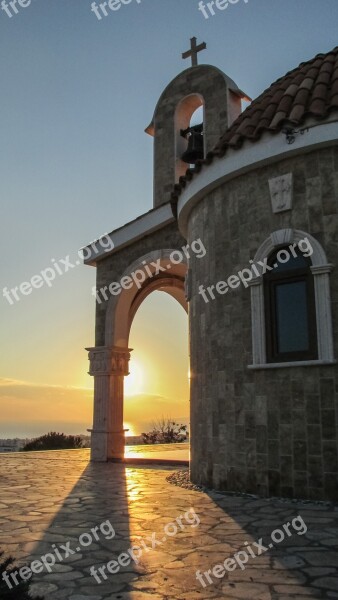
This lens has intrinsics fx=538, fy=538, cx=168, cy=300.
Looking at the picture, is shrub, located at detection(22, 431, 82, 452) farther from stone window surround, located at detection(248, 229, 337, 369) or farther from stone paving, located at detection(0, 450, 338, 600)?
stone window surround, located at detection(248, 229, 337, 369)

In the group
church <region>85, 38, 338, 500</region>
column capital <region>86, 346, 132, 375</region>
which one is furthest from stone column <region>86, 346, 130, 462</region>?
church <region>85, 38, 338, 500</region>

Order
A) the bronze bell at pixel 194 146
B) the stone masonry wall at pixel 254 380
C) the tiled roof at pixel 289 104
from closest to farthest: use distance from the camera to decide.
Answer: the stone masonry wall at pixel 254 380 < the tiled roof at pixel 289 104 < the bronze bell at pixel 194 146

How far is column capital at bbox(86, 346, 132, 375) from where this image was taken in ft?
46.9

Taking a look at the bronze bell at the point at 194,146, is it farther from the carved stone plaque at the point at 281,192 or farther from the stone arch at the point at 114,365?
the carved stone plaque at the point at 281,192

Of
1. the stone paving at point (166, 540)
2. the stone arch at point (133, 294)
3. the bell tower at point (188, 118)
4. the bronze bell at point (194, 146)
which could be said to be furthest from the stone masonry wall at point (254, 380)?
the bell tower at point (188, 118)

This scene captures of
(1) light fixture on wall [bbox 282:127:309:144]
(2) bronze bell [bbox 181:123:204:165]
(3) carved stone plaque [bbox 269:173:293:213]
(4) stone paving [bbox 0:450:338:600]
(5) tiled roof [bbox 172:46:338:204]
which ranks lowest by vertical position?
(4) stone paving [bbox 0:450:338:600]

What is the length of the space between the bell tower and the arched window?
21.2 feet

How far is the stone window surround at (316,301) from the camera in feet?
23.2

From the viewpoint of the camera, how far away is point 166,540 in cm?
506

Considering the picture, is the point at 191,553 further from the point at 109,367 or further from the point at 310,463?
the point at 109,367

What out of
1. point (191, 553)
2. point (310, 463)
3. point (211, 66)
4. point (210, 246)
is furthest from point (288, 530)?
point (211, 66)

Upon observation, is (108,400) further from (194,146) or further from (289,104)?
(289,104)

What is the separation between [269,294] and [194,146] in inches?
273

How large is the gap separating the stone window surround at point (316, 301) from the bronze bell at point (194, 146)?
6378 millimetres
